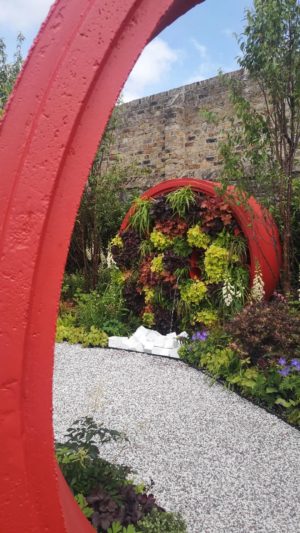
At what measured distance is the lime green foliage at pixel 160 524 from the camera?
189 centimetres

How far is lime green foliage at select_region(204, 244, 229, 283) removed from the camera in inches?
208

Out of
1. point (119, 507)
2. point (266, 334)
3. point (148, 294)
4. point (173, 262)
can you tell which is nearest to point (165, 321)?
point (148, 294)

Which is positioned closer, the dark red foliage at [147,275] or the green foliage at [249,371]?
the green foliage at [249,371]

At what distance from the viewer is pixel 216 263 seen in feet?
17.5

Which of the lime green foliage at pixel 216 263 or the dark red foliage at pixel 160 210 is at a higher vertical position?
the dark red foliage at pixel 160 210

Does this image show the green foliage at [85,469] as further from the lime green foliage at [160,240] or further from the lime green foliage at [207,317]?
the lime green foliage at [160,240]

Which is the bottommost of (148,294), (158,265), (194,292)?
(148,294)

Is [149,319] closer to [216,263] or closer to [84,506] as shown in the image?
[216,263]

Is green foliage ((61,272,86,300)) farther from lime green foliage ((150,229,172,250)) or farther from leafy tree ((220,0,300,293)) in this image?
leafy tree ((220,0,300,293))

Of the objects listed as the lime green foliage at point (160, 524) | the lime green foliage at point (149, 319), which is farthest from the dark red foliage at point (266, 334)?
the lime green foliage at point (160, 524)

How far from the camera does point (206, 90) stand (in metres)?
7.73

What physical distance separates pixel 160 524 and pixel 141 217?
458 cm

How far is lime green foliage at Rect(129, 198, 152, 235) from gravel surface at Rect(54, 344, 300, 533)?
2.07 meters

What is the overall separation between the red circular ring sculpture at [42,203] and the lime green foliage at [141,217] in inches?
205
